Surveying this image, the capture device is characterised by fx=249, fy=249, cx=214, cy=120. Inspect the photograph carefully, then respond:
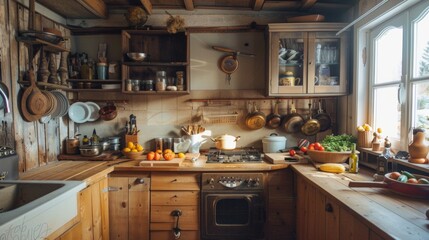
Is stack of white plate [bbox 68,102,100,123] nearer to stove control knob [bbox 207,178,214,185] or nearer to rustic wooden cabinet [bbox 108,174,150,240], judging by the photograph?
rustic wooden cabinet [bbox 108,174,150,240]

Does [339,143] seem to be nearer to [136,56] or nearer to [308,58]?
[308,58]

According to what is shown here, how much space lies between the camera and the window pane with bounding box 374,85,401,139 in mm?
1994

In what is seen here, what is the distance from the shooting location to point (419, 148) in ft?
5.24

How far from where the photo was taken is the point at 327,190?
1.52 metres

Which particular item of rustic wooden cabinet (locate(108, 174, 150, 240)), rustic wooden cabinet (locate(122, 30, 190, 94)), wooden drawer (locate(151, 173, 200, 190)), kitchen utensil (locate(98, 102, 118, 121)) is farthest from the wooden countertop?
kitchen utensil (locate(98, 102, 118, 121))

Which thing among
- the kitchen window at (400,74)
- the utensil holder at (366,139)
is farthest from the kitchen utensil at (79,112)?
the kitchen window at (400,74)

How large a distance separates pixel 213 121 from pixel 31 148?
5.70ft

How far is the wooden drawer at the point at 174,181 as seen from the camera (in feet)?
7.30

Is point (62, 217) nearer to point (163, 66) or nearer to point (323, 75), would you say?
point (163, 66)

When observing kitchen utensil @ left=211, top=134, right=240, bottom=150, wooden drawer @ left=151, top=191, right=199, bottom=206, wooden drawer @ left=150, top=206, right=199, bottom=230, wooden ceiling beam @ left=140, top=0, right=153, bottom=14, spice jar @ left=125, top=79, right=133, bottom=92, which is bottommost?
wooden drawer @ left=150, top=206, right=199, bottom=230

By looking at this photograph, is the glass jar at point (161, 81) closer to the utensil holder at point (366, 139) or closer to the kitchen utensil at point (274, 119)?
the kitchen utensil at point (274, 119)

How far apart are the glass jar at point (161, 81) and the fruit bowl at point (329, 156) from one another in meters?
1.57

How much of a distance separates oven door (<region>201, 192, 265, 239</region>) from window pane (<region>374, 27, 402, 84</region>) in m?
1.47

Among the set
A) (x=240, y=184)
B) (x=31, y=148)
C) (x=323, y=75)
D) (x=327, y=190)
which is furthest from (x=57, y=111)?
(x=323, y=75)
